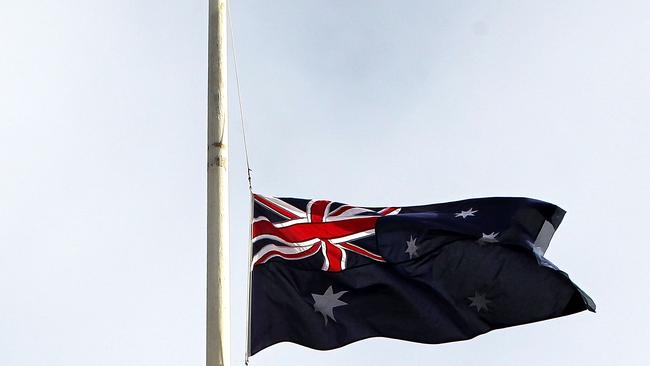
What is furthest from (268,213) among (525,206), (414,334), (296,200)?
(525,206)

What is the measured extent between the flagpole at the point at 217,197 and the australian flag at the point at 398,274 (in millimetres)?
2387

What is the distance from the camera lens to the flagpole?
30.7 ft

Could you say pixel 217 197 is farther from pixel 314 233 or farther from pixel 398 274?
pixel 398 274

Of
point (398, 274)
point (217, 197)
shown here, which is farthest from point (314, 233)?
point (217, 197)

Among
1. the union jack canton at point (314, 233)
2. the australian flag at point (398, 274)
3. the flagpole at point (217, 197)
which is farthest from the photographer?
the union jack canton at point (314, 233)

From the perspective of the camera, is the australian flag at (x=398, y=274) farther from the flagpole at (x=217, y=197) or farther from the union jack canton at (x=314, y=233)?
the flagpole at (x=217, y=197)

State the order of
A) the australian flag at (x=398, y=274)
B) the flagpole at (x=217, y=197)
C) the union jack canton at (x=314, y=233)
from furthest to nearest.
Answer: the union jack canton at (x=314, y=233)
the australian flag at (x=398, y=274)
the flagpole at (x=217, y=197)

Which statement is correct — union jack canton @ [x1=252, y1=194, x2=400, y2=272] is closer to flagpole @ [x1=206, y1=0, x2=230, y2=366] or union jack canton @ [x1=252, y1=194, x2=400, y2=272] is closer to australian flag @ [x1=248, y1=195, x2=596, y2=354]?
australian flag @ [x1=248, y1=195, x2=596, y2=354]

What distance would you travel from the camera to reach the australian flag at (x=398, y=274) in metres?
12.6

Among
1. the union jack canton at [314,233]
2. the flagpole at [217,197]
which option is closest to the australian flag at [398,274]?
the union jack canton at [314,233]

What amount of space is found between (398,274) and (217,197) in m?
3.81

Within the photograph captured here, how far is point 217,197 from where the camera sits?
33.6ft

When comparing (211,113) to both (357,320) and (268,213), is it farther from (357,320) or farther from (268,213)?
(357,320)

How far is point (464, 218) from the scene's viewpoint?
45.3 feet
